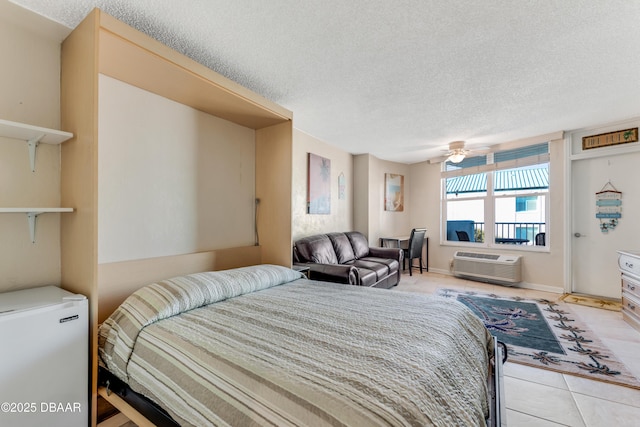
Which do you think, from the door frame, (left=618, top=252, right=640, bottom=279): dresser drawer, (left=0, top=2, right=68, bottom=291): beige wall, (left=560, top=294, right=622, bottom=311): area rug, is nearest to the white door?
the door frame

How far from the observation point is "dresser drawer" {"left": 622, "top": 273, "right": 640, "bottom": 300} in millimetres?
2799

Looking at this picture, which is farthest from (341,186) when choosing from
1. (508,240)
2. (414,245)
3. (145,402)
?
(145,402)

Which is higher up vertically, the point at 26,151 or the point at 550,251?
the point at 26,151

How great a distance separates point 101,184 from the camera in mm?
1854

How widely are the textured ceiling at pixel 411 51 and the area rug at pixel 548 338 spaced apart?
→ 95.7 inches

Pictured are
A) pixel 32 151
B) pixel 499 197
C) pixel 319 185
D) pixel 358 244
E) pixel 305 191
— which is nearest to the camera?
pixel 32 151

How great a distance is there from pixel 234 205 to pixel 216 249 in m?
0.49

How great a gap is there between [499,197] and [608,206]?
4.53 ft

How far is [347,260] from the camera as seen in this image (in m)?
4.14

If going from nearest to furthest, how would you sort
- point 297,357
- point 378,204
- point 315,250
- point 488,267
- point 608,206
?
1. point 297,357
2. point 315,250
3. point 608,206
4. point 488,267
5. point 378,204

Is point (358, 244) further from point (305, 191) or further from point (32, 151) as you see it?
point (32, 151)

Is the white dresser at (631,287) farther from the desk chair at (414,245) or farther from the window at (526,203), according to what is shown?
the desk chair at (414,245)

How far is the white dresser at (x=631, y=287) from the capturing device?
2.79 m

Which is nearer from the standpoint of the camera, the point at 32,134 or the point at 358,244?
the point at 32,134
